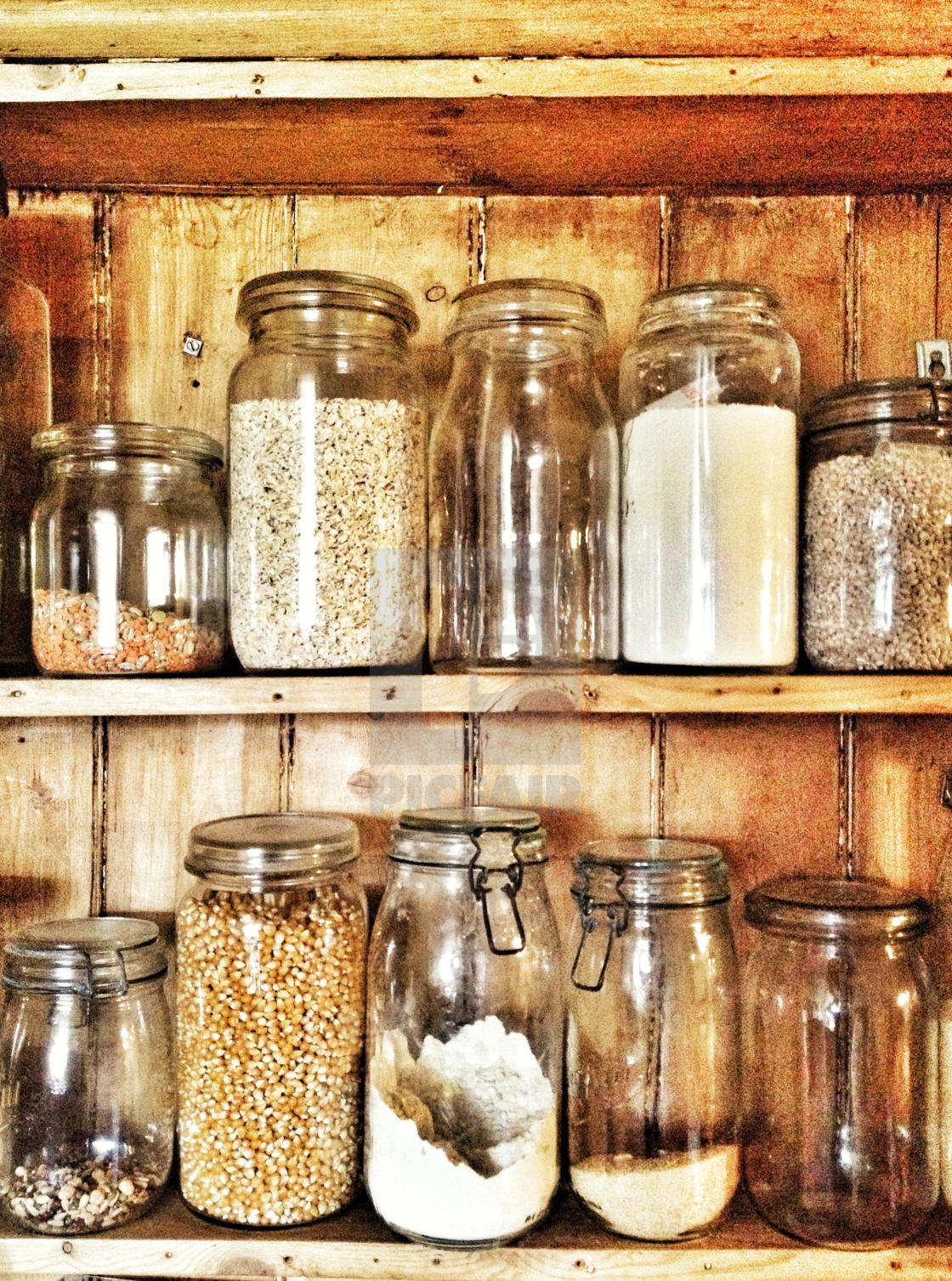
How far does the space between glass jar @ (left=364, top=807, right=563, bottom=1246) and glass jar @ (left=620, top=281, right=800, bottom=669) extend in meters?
0.20

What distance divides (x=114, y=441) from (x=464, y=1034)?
1.73ft

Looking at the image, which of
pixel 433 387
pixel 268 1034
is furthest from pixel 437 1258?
pixel 433 387

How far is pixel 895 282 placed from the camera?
0.88 meters

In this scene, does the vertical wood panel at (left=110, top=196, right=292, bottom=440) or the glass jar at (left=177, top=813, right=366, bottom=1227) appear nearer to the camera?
the glass jar at (left=177, top=813, right=366, bottom=1227)

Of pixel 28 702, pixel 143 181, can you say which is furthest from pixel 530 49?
pixel 28 702

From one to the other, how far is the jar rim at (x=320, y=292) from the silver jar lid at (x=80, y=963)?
1.66 ft

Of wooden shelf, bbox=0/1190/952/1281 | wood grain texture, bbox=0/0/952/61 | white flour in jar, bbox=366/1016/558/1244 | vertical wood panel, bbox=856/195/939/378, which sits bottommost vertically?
wooden shelf, bbox=0/1190/952/1281

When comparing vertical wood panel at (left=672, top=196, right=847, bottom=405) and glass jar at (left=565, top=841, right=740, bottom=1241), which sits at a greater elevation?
vertical wood panel at (left=672, top=196, right=847, bottom=405)

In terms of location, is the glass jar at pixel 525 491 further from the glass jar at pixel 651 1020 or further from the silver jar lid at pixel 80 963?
the silver jar lid at pixel 80 963

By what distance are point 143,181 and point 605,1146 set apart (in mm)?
899

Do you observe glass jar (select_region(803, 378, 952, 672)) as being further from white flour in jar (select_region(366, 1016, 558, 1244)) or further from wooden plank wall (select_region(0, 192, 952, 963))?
white flour in jar (select_region(366, 1016, 558, 1244))

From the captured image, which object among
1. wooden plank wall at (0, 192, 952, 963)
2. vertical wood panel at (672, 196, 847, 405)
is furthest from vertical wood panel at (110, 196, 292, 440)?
vertical wood panel at (672, 196, 847, 405)

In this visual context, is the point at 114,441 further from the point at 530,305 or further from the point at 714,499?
the point at 714,499

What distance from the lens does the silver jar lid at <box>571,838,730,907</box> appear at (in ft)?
2.41
